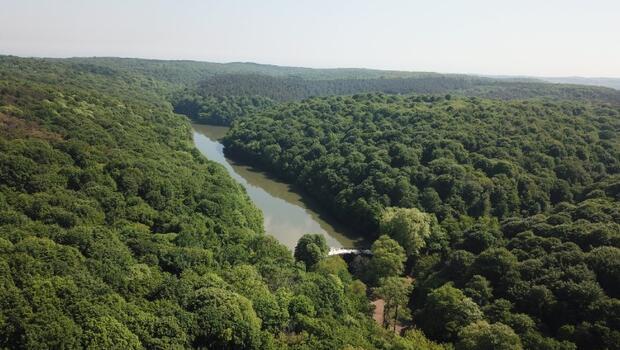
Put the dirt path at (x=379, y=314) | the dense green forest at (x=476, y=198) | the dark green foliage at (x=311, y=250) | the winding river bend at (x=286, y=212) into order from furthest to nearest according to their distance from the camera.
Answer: the winding river bend at (x=286, y=212), the dark green foliage at (x=311, y=250), the dirt path at (x=379, y=314), the dense green forest at (x=476, y=198)

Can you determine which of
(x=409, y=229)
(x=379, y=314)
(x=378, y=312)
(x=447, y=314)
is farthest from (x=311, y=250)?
(x=447, y=314)

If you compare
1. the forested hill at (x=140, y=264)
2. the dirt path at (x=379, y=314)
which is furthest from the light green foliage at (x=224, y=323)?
the dirt path at (x=379, y=314)

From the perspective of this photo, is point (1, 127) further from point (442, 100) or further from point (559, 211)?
point (442, 100)

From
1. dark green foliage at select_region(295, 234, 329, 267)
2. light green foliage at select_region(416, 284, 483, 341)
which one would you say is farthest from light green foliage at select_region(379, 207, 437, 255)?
light green foliage at select_region(416, 284, 483, 341)

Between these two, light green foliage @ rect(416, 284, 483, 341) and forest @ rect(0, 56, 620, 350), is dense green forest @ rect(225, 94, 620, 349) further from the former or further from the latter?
forest @ rect(0, 56, 620, 350)

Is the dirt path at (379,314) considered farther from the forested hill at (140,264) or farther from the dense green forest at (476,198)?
the forested hill at (140,264)
